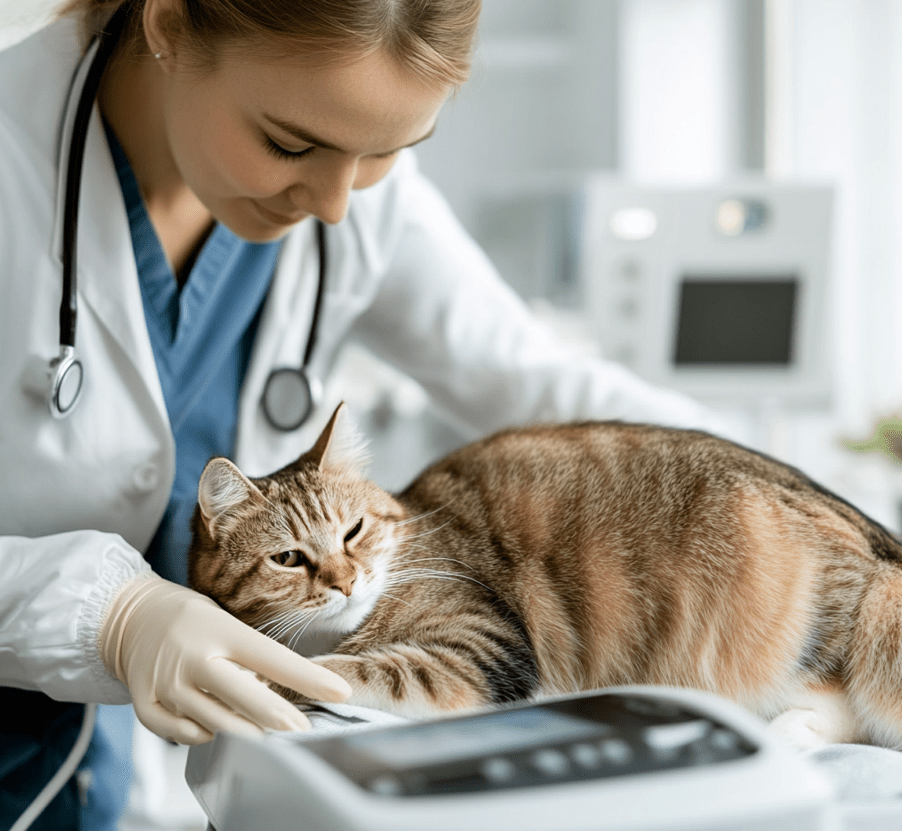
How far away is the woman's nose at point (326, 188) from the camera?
79cm

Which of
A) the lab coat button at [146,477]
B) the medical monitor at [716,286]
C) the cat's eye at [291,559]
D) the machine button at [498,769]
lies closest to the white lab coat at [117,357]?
the lab coat button at [146,477]

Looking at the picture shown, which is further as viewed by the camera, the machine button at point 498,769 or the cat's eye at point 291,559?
the cat's eye at point 291,559

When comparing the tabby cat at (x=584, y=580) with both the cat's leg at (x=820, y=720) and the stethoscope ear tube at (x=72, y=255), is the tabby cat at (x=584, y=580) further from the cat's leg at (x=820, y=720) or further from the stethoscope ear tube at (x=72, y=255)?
the stethoscope ear tube at (x=72, y=255)

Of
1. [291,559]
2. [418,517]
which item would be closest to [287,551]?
[291,559]

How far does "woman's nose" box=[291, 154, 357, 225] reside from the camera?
2.61ft

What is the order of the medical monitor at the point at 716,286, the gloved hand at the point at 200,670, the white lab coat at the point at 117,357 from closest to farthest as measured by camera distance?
1. the gloved hand at the point at 200,670
2. the white lab coat at the point at 117,357
3. the medical monitor at the point at 716,286

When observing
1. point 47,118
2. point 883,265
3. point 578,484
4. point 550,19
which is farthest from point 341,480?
point 550,19

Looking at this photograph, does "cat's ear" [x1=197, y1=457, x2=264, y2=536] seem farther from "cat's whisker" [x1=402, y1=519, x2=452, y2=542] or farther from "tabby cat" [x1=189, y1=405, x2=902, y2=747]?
"cat's whisker" [x1=402, y1=519, x2=452, y2=542]

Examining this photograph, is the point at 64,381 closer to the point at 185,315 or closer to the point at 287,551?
the point at 185,315

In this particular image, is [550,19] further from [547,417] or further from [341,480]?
[341,480]

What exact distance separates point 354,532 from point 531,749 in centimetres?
46

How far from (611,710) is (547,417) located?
75 cm

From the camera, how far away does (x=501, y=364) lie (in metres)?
1.17

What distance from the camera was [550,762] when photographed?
37 cm
